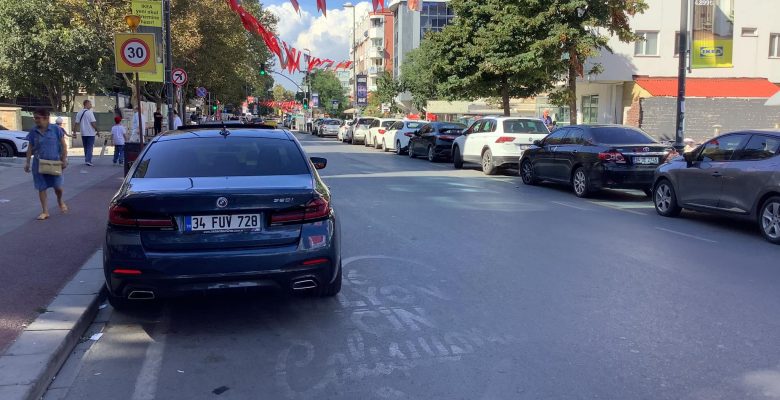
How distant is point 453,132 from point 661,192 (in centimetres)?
1233

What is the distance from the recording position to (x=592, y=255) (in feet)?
25.7

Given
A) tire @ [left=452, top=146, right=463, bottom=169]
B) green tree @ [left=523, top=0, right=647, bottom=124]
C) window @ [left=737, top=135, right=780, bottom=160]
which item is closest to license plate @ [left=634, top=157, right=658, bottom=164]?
window @ [left=737, top=135, right=780, bottom=160]

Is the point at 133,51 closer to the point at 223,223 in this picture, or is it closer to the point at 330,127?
the point at 223,223

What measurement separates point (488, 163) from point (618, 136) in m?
5.15

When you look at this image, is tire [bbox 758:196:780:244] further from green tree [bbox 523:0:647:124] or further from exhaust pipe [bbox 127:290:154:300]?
green tree [bbox 523:0:647:124]

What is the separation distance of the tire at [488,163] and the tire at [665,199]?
693cm

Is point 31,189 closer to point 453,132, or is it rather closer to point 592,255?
point 592,255

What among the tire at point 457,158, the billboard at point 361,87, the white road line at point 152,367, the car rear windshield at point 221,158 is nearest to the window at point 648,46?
the tire at point 457,158

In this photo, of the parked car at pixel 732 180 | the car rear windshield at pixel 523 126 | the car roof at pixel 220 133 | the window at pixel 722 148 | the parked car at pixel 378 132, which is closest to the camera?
the car roof at pixel 220 133

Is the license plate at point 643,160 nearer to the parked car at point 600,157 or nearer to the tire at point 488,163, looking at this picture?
the parked car at point 600,157

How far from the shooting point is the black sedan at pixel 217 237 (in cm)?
478

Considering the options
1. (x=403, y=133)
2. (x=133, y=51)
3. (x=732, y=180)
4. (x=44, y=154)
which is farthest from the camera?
(x=403, y=133)

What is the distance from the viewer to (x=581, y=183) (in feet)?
44.4

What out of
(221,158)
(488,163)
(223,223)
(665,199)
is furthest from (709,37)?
(223,223)
